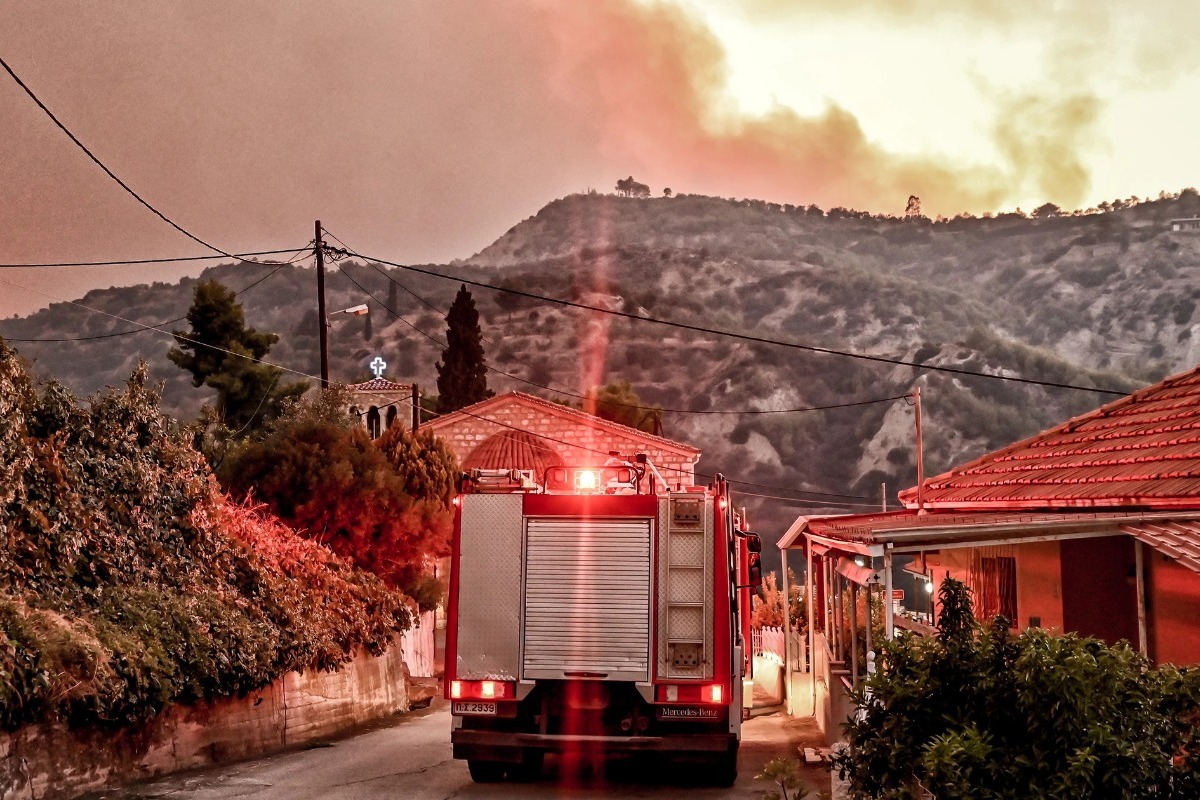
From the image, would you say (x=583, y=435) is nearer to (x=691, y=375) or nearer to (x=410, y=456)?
(x=410, y=456)

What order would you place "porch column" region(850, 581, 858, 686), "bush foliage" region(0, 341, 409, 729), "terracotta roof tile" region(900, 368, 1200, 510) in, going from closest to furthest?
"bush foliage" region(0, 341, 409, 729), "terracotta roof tile" region(900, 368, 1200, 510), "porch column" region(850, 581, 858, 686)

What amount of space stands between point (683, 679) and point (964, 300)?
16326 centimetres

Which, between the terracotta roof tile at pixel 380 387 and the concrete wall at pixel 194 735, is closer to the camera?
the concrete wall at pixel 194 735

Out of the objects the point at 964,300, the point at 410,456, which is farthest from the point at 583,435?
the point at 964,300

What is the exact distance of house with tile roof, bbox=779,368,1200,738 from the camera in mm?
13430

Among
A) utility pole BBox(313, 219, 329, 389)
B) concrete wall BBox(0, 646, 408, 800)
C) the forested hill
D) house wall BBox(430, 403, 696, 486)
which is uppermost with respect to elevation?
the forested hill

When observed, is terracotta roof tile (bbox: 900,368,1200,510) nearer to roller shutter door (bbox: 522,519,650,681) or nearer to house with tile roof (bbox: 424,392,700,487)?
roller shutter door (bbox: 522,519,650,681)

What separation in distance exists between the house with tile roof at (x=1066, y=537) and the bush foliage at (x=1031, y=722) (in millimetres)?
4303

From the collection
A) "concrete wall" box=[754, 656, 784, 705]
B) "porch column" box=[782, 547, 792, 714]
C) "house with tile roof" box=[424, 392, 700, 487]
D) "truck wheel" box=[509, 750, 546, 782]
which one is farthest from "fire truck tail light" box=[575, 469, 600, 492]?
"house with tile roof" box=[424, 392, 700, 487]

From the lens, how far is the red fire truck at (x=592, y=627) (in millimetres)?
12461

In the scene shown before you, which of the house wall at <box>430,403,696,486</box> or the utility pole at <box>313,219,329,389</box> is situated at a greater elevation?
the utility pole at <box>313,219,329,389</box>

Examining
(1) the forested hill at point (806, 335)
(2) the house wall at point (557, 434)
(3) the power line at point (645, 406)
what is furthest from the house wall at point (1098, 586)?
(1) the forested hill at point (806, 335)

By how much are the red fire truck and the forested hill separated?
83.9 meters

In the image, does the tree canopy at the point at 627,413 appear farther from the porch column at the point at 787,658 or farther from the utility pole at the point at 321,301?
the porch column at the point at 787,658
